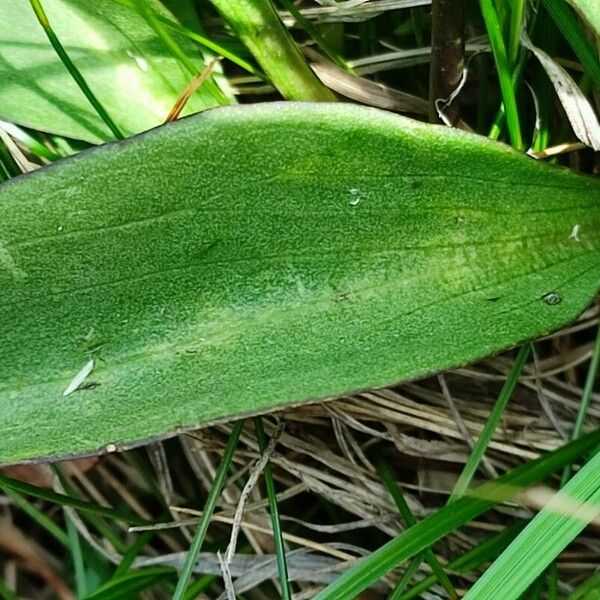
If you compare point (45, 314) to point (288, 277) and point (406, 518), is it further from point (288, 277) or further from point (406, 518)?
point (406, 518)

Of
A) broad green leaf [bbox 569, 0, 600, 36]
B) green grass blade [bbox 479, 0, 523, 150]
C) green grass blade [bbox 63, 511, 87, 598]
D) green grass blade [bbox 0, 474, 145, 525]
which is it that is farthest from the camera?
green grass blade [bbox 63, 511, 87, 598]

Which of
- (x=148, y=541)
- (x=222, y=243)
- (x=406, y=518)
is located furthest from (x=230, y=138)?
(x=148, y=541)

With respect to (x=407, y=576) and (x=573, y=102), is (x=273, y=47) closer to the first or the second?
(x=573, y=102)

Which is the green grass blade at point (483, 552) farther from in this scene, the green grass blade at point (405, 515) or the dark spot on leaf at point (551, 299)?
the dark spot on leaf at point (551, 299)

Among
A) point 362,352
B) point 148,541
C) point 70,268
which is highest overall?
point 70,268

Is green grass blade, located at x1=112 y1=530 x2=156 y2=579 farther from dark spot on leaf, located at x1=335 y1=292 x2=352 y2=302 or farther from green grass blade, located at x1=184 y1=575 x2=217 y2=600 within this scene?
dark spot on leaf, located at x1=335 y1=292 x2=352 y2=302

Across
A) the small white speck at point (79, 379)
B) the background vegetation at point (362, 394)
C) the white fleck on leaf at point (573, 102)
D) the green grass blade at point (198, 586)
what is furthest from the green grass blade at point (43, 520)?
the white fleck on leaf at point (573, 102)

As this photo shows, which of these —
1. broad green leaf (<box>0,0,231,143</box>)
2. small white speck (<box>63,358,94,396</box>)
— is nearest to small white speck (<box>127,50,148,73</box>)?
broad green leaf (<box>0,0,231,143</box>)
